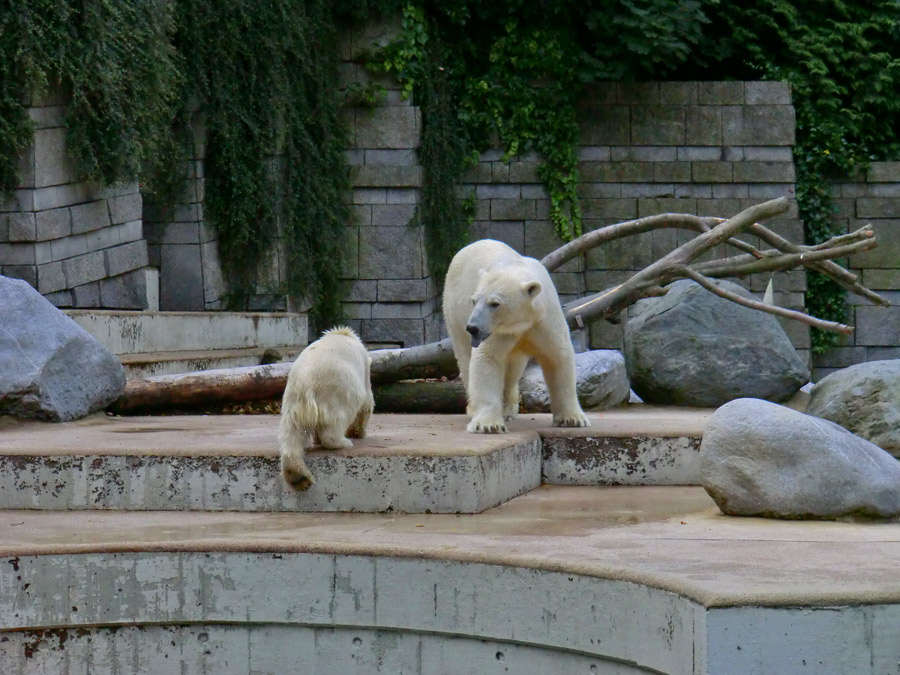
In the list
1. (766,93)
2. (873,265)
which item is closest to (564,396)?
(766,93)

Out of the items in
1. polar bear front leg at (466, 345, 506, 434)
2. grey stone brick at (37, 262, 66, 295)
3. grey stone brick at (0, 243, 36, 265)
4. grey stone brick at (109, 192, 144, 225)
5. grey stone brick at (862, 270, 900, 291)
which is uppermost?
grey stone brick at (109, 192, 144, 225)

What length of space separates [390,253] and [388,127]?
3.84 feet

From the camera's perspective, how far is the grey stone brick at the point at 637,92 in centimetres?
1155

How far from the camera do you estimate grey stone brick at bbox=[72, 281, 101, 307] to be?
8.08 m

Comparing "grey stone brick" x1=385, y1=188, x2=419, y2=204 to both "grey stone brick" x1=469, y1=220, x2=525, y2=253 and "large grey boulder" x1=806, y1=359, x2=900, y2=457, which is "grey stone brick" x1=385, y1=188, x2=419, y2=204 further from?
"large grey boulder" x1=806, y1=359, x2=900, y2=457

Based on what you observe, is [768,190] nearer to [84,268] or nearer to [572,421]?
[84,268]

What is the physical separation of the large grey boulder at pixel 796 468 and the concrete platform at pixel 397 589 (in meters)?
0.09

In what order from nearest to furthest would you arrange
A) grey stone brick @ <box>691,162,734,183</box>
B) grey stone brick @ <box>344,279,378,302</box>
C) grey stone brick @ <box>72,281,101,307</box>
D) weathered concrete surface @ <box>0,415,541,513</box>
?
weathered concrete surface @ <box>0,415,541,513</box> → grey stone brick @ <box>72,281,101,307</box> → grey stone brick @ <box>344,279,378,302</box> → grey stone brick @ <box>691,162,734,183</box>

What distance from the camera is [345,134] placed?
1109cm

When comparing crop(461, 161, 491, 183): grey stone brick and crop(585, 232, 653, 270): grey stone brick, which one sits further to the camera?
crop(461, 161, 491, 183): grey stone brick

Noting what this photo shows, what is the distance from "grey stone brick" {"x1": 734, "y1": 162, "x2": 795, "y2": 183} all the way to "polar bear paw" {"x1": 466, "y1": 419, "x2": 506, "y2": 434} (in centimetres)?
718

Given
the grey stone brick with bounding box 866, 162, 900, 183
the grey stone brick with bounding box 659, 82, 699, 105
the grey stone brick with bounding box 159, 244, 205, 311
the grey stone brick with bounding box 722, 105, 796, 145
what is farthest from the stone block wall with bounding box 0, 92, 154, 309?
the grey stone brick with bounding box 866, 162, 900, 183

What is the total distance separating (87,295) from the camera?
27.0 ft

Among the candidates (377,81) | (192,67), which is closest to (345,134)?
(377,81)
